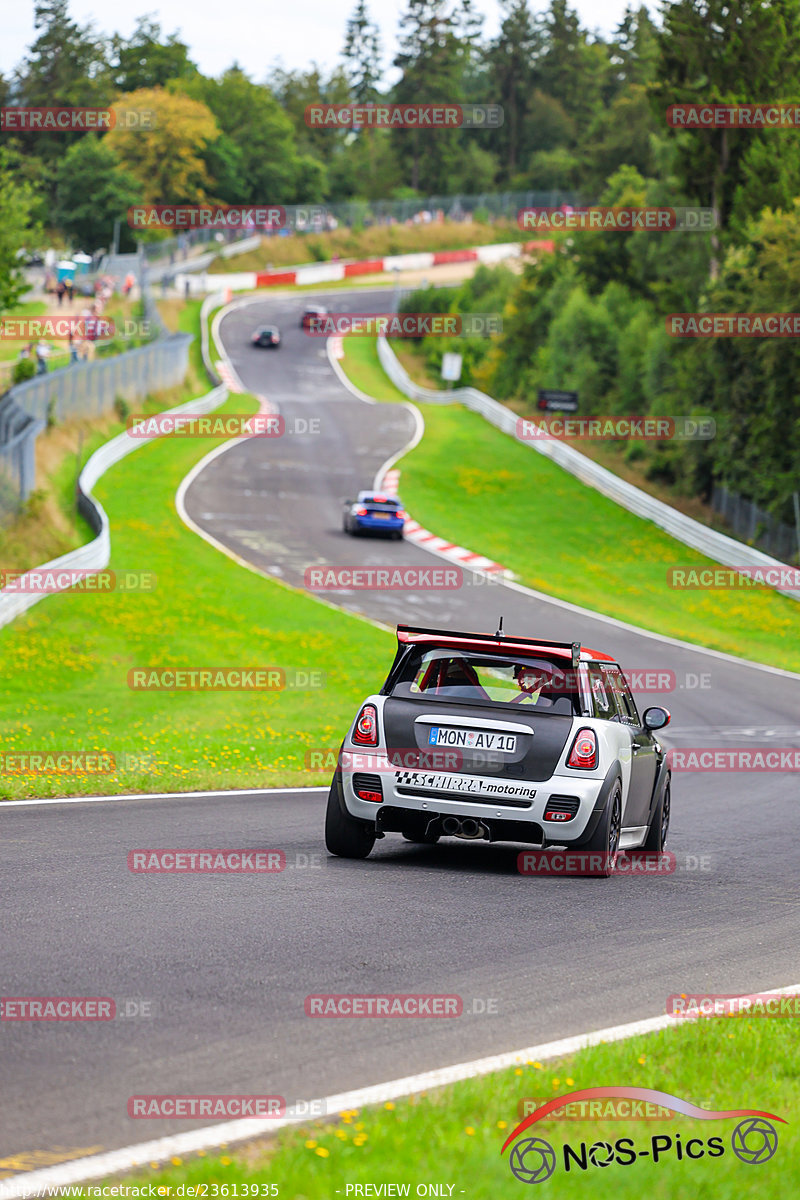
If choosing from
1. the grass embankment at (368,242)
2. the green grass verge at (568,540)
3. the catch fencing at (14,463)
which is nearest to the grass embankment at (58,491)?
the catch fencing at (14,463)

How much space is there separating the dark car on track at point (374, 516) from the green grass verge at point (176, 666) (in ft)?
15.7

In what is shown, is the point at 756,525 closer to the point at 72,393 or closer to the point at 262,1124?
the point at 72,393

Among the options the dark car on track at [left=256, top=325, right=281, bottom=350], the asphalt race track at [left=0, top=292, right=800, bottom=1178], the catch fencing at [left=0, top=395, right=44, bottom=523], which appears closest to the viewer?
the asphalt race track at [left=0, top=292, right=800, bottom=1178]

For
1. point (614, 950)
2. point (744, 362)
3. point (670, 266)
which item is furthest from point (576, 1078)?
point (670, 266)

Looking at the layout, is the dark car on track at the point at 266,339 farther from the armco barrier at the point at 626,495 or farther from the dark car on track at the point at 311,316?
the armco barrier at the point at 626,495

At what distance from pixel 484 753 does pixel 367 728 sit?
82 cm

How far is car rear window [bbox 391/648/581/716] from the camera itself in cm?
945

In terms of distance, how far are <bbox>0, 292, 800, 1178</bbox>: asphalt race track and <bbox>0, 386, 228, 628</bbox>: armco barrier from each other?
13002 mm

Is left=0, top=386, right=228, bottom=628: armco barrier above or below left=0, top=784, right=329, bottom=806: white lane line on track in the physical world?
below

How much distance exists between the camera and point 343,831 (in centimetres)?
959

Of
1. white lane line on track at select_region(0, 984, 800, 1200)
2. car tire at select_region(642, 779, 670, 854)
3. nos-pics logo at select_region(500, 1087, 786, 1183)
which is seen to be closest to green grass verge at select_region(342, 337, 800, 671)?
car tire at select_region(642, 779, 670, 854)

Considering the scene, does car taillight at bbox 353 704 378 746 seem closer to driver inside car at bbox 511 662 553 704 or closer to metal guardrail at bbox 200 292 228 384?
driver inside car at bbox 511 662 553 704

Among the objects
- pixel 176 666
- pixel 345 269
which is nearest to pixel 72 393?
pixel 176 666

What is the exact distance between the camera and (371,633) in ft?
97.2
